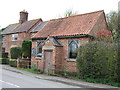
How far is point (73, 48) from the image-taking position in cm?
1672

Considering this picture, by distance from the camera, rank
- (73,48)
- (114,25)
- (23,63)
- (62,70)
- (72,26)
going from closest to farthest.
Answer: (73,48) → (62,70) → (72,26) → (23,63) → (114,25)

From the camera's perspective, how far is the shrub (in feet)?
38.3

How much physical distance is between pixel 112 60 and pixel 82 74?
9.93 feet

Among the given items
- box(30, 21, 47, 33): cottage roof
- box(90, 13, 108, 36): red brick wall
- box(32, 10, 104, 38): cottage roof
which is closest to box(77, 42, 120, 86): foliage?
box(32, 10, 104, 38): cottage roof

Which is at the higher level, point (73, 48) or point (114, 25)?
point (114, 25)

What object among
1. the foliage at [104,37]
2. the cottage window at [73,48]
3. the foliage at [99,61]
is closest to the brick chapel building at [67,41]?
the cottage window at [73,48]

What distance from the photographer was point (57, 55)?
1702cm

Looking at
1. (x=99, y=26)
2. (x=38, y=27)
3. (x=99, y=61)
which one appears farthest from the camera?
(x=38, y=27)

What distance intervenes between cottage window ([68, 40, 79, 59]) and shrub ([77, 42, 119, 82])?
2892mm

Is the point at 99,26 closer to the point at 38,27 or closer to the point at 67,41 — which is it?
the point at 67,41

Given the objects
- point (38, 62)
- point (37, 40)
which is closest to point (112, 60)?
point (38, 62)

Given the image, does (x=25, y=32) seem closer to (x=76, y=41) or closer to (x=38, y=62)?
(x=38, y=62)

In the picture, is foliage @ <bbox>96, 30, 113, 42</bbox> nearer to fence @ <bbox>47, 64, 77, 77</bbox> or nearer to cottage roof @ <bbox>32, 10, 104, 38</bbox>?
cottage roof @ <bbox>32, 10, 104, 38</bbox>

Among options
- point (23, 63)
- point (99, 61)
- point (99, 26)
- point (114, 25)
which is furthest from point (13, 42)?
A: point (99, 61)
